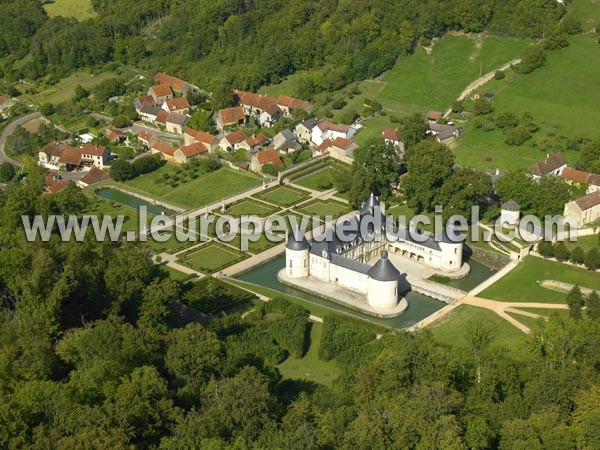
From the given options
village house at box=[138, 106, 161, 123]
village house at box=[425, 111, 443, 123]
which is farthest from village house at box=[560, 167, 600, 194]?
village house at box=[138, 106, 161, 123]

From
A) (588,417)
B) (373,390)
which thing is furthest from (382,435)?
(588,417)

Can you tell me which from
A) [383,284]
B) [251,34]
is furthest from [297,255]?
[251,34]

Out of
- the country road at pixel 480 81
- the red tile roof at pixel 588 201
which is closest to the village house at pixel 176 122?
the country road at pixel 480 81

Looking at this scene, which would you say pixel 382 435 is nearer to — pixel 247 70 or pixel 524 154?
pixel 524 154

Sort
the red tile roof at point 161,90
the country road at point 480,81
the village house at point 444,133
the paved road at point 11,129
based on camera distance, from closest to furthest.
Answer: the village house at point 444,133 < the paved road at point 11,129 < the country road at point 480,81 < the red tile roof at point 161,90

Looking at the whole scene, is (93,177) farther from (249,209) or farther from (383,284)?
(383,284)

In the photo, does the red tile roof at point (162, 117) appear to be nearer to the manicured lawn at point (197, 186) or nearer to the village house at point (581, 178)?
the manicured lawn at point (197, 186)
